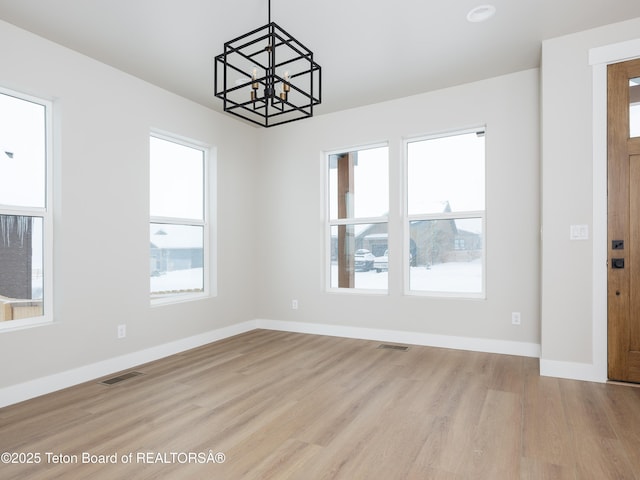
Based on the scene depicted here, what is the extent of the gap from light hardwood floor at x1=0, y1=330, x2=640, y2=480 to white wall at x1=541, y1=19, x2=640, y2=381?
317 mm

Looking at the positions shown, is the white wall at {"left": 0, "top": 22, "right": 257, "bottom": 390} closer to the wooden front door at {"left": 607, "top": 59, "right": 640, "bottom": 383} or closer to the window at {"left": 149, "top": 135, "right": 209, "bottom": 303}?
→ the window at {"left": 149, "top": 135, "right": 209, "bottom": 303}

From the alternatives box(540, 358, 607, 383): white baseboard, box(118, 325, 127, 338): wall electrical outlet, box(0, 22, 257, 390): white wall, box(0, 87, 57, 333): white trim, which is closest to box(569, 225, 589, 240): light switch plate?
box(540, 358, 607, 383): white baseboard

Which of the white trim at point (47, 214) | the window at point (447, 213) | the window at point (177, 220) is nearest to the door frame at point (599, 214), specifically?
the window at point (447, 213)

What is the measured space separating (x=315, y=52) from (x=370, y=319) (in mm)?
3007

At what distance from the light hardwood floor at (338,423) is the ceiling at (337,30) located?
113 inches

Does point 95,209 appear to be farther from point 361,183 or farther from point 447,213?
point 447,213

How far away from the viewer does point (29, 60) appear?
3037 mm

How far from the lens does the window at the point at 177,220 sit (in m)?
4.18

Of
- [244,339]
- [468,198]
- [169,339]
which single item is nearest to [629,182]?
[468,198]

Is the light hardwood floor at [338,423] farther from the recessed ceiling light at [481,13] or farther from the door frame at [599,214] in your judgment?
the recessed ceiling light at [481,13]

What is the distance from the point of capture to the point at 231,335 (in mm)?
4961

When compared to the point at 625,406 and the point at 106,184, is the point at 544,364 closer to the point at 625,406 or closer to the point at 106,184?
the point at 625,406

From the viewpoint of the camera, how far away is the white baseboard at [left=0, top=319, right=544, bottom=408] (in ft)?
9.81

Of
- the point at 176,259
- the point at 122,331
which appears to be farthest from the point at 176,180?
the point at 122,331
